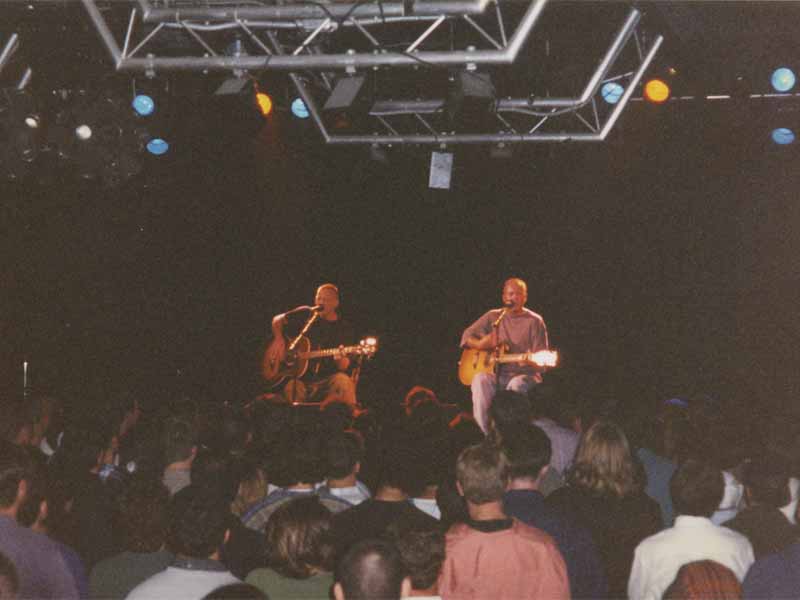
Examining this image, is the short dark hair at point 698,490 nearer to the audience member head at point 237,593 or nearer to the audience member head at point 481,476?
the audience member head at point 481,476

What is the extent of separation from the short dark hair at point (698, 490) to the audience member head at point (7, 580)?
212 cm

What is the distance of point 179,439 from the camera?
4.39 metres

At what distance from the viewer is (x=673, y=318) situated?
1052cm

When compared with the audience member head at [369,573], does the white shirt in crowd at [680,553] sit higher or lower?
higher

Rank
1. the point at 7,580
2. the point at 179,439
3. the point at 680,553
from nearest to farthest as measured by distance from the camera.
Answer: the point at 7,580
the point at 680,553
the point at 179,439

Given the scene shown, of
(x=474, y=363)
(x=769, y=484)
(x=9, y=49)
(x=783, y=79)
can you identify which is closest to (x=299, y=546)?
(x=769, y=484)

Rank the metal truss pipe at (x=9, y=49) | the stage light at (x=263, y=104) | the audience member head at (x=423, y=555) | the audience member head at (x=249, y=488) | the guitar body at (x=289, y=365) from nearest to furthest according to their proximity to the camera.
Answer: the audience member head at (x=423, y=555) < the audience member head at (x=249, y=488) < the metal truss pipe at (x=9, y=49) < the stage light at (x=263, y=104) < the guitar body at (x=289, y=365)

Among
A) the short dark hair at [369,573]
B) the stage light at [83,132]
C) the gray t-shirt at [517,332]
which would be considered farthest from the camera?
the gray t-shirt at [517,332]

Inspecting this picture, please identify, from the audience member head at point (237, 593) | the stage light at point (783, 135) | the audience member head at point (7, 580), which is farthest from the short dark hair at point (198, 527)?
the stage light at point (783, 135)

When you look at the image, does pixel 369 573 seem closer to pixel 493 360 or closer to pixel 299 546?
pixel 299 546

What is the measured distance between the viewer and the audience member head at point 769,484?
11.8 feet

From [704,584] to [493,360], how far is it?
7.04 meters

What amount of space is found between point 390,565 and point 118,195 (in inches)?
360

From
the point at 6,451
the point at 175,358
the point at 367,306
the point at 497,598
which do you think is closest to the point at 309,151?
the point at 367,306
